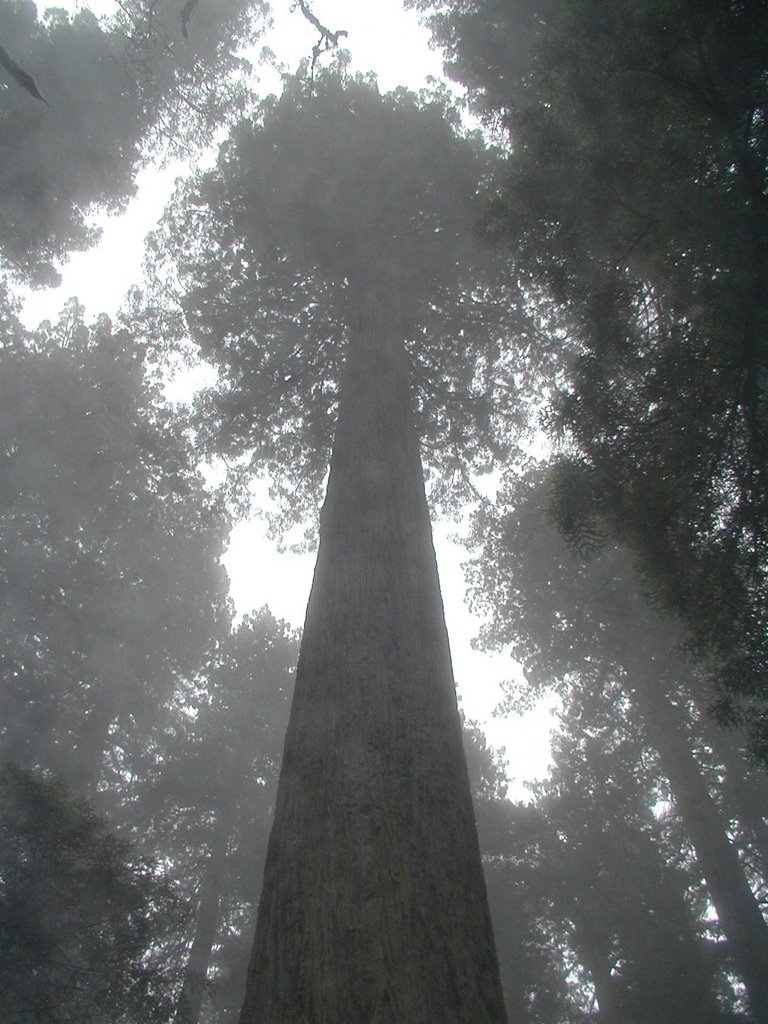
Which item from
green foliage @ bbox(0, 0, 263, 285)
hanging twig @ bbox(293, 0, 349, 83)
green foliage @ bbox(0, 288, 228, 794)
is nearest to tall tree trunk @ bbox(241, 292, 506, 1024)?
hanging twig @ bbox(293, 0, 349, 83)

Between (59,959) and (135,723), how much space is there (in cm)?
1237

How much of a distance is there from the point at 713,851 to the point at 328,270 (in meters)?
12.4

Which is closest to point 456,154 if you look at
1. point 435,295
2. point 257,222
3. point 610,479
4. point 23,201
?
point 435,295

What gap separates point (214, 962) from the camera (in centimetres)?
1736

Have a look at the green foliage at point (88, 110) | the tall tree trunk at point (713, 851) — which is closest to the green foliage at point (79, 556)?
the green foliage at point (88, 110)

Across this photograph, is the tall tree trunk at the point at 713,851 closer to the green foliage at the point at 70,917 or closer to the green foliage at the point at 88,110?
the green foliage at the point at 70,917

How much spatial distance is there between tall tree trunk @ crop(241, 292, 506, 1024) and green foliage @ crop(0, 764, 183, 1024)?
6.71 m

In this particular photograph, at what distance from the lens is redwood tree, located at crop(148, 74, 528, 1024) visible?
2070mm

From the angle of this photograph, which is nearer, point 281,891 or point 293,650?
point 281,891

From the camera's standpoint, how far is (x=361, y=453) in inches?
202

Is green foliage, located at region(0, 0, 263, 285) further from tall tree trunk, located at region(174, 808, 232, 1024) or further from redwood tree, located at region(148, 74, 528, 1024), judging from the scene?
tall tree trunk, located at region(174, 808, 232, 1024)

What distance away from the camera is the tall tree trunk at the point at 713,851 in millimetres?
10211

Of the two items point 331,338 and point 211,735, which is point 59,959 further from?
point 211,735

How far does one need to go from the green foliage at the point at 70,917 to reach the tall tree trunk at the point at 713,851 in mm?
8971
